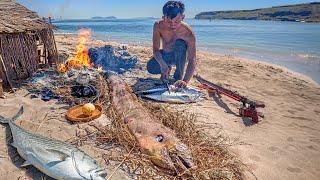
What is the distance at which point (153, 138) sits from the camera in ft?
16.5

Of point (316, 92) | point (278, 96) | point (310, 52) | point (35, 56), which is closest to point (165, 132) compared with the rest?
point (278, 96)

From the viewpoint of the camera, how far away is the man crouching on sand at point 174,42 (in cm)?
833

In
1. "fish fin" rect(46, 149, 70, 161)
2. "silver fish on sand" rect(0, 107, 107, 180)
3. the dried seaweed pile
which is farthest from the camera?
the dried seaweed pile

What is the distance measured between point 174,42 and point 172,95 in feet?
6.01

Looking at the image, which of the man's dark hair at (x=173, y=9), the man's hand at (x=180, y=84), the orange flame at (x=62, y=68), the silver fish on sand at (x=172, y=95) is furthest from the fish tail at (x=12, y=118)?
the man's dark hair at (x=173, y=9)

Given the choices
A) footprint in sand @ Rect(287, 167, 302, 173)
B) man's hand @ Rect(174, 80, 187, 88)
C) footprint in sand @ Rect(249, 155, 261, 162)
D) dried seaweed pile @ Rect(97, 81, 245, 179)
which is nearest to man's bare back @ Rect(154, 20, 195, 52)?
man's hand @ Rect(174, 80, 187, 88)

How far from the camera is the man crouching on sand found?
27.3 ft

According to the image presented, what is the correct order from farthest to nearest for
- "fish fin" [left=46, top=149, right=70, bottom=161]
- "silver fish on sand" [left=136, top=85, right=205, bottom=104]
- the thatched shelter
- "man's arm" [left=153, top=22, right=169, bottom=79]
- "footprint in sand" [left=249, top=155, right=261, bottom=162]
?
1. "man's arm" [left=153, top=22, right=169, bottom=79]
2. the thatched shelter
3. "silver fish on sand" [left=136, top=85, right=205, bottom=104]
4. "footprint in sand" [left=249, top=155, right=261, bottom=162]
5. "fish fin" [left=46, top=149, right=70, bottom=161]

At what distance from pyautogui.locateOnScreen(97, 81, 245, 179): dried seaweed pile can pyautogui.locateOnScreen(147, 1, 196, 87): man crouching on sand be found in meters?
2.24

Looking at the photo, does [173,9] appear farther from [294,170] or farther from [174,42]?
[294,170]

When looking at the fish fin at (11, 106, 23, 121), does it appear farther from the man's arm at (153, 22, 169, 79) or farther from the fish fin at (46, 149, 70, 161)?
the man's arm at (153, 22, 169, 79)

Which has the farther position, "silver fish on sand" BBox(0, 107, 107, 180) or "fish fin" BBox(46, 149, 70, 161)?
"fish fin" BBox(46, 149, 70, 161)

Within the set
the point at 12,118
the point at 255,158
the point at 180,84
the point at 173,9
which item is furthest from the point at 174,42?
the point at 12,118

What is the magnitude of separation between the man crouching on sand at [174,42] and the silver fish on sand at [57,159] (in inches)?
159
